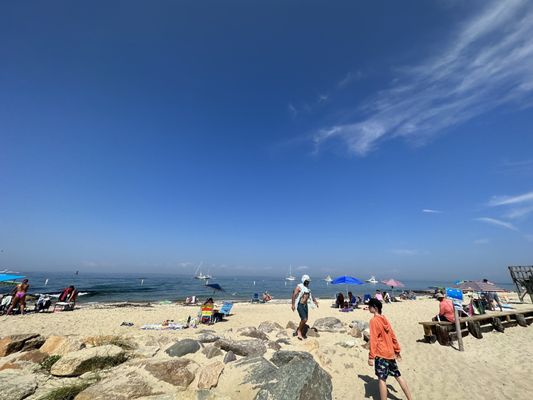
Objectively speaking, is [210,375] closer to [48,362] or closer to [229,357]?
[229,357]

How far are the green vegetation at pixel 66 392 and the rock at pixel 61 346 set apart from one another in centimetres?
225

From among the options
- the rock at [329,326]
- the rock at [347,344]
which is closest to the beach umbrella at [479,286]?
the rock at [329,326]

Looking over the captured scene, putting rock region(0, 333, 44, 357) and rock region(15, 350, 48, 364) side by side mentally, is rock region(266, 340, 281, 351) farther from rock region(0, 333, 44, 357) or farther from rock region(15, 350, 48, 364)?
rock region(0, 333, 44, 357)

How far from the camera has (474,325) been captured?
9844 millimetres

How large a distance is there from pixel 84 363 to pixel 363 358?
7195mm

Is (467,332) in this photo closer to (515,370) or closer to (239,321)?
(515,370)

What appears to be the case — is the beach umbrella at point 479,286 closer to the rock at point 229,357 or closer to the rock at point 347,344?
the rock at point 347,344

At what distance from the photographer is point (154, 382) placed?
5281mm

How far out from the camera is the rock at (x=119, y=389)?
182 inches

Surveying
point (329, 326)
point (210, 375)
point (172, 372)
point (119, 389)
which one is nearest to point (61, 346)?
point (119, 389)

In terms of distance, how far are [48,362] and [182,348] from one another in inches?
122

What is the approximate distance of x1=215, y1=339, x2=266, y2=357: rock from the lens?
689 cm

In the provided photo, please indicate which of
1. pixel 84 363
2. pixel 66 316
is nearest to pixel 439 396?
pixel 84 363

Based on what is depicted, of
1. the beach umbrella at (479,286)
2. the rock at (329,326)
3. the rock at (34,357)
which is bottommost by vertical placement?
the rock at (34,357)
